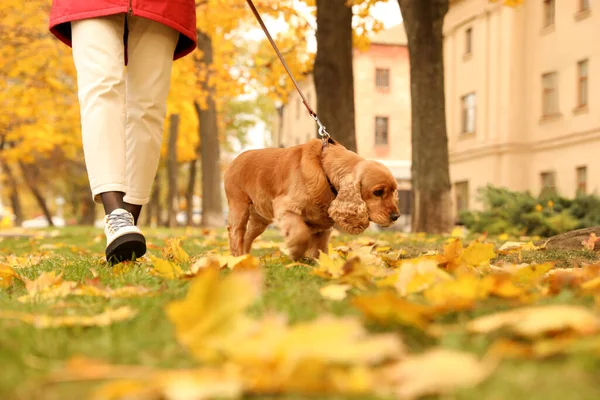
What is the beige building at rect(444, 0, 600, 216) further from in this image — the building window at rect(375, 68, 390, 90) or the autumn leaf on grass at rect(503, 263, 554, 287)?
the autumn leaf on grass at rect(503, 263, 554, 287)

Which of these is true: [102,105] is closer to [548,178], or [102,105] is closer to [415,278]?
[415,278]

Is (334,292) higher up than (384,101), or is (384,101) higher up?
(384,101)

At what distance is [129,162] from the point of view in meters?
4.07

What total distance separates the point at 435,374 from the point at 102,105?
2848mm

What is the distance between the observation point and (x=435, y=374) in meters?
1.26

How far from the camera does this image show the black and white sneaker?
331 cm

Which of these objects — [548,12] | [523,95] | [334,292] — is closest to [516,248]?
[334,292]

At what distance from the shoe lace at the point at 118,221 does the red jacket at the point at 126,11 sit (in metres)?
1.12

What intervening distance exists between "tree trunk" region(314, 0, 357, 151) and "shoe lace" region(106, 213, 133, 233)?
595cm

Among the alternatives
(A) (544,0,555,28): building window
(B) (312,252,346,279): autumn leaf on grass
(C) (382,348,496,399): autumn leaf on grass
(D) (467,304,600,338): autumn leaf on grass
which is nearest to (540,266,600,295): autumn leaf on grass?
(D) (467,304,600,338): autumn leaf on grass

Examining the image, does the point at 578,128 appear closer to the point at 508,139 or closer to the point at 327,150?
the point at 508,139

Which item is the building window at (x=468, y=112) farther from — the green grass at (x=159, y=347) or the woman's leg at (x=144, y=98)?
the green grass at (x=159, y=347)

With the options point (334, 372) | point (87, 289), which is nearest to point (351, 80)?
point (87, 289)

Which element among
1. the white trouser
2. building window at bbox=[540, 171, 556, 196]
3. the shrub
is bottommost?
the shrub
